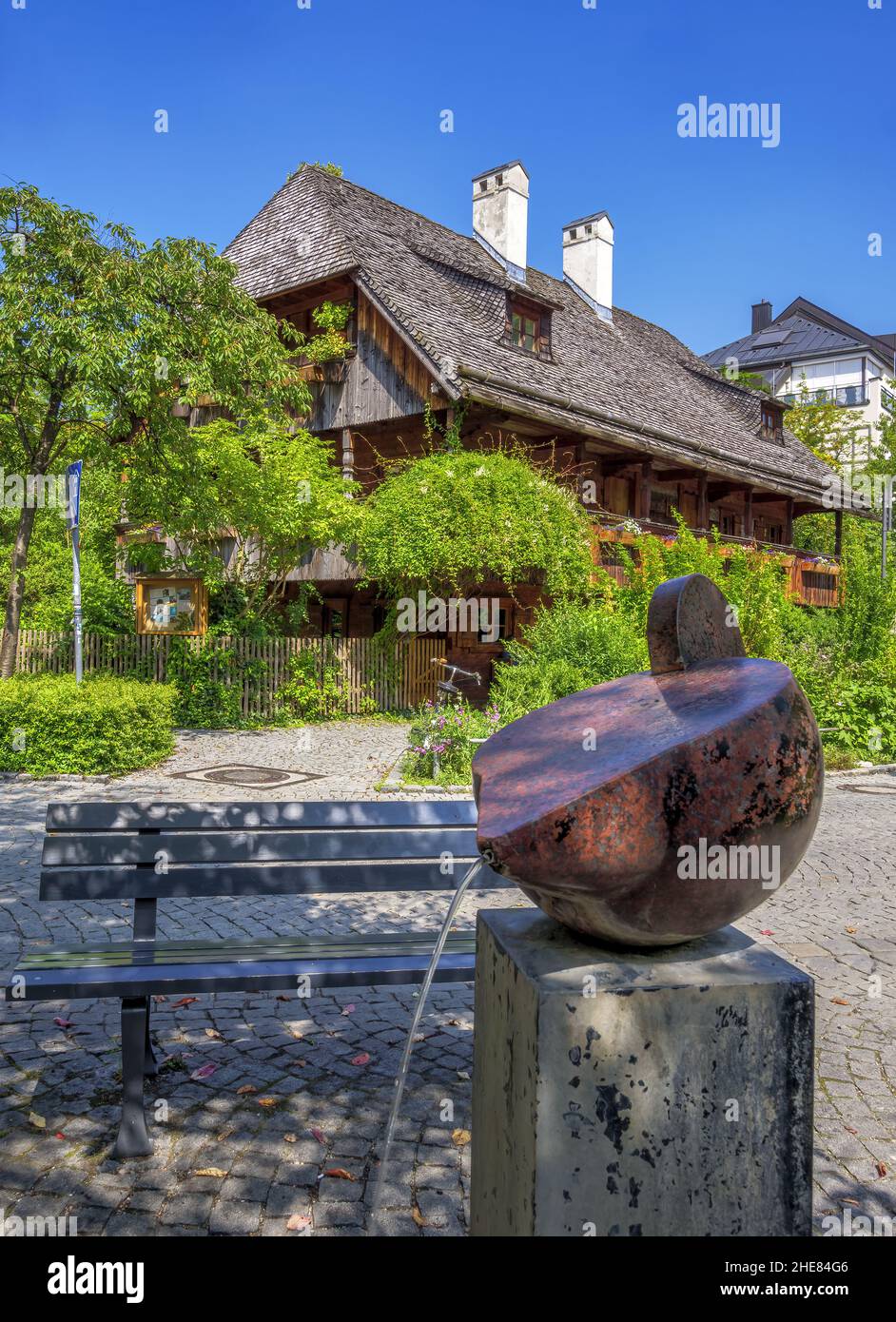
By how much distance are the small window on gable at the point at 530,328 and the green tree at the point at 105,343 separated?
7.31 metres

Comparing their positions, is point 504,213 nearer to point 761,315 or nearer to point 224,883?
point 224,883

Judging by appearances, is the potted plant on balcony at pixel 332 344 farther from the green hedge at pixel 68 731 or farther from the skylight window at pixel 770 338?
the skylight window at pixel 770 338

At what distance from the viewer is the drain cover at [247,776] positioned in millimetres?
10102

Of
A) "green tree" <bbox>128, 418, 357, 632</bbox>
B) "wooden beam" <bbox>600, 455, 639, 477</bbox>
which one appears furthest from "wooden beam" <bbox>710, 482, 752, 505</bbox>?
"green tree" <bbox>128, 418, 357, 632</bbox>

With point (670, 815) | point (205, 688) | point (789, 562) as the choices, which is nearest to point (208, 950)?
point (670, 815)

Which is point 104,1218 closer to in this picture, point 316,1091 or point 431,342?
point 316,1091

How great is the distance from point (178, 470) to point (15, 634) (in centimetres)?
311

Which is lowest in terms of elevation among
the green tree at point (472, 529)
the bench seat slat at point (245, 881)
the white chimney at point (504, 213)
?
the bench seat slat at point (245, 881)

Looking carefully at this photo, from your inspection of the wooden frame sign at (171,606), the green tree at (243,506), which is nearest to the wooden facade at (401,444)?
the green tree at (243,506)

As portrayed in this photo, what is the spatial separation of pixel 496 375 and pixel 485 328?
2.73 meters

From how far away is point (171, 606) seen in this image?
47.5 feet
